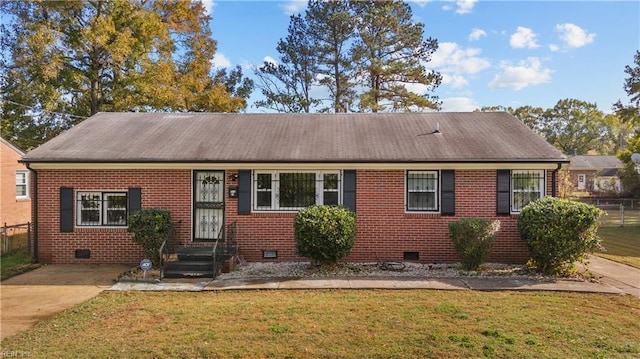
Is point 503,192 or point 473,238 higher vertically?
point 503,192

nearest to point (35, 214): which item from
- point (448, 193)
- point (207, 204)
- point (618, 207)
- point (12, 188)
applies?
point (207, 204)

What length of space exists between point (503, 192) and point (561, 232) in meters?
1.91

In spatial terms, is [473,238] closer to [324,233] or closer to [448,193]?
[448,193]

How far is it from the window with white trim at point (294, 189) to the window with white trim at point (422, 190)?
6.14 feet

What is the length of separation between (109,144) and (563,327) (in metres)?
10.9

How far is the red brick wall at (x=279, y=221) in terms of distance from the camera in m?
10.4

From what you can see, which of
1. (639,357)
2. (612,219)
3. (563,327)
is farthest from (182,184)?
(612,219)

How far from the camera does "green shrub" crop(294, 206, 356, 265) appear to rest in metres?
8.93

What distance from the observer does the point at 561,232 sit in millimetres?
8633

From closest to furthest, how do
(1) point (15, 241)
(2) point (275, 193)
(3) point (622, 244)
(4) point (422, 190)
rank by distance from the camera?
1. (4) point (422, 190)
2. (2) point (275, 193)
3. (3) point (622, 244)
4. (1) point (15, 241)

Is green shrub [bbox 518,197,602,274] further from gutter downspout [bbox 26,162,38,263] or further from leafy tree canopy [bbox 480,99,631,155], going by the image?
leafy tree canopy [bbox 480,99,631,155]

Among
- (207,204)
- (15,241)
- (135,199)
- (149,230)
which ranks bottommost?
(15,241)

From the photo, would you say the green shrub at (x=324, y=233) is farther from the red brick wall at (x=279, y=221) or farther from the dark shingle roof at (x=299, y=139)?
the dark shingle roof at (x=299, y=139)

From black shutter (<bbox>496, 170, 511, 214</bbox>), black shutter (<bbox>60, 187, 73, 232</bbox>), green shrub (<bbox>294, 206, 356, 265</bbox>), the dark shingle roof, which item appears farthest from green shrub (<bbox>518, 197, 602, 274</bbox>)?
black shutter (<bbox>60, 187, 73, 232</bbox>)
